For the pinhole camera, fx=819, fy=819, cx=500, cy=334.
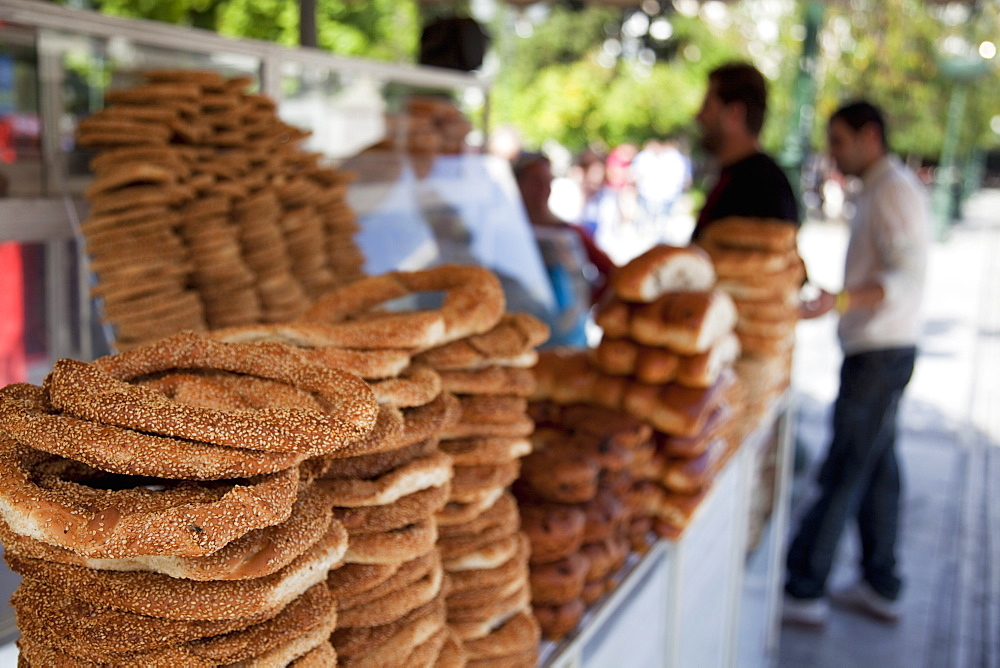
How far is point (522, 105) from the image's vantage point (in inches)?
1011

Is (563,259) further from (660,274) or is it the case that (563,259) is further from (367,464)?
(367,464)

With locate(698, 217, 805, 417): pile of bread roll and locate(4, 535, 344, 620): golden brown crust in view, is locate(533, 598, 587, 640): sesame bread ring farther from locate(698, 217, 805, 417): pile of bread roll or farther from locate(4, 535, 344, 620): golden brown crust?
locate(698, 217, 805, 417): pile of bread roll

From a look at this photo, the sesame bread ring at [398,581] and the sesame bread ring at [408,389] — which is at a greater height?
the sesame bread ring at [408,389]

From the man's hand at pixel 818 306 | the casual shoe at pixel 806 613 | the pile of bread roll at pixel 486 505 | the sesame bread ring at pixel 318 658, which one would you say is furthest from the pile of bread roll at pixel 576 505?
the casual shoe at pixel 806 613

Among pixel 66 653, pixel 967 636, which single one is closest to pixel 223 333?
pixel 66 653

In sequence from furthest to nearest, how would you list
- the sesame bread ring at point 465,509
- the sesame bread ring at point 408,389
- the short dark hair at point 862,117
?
1. the short dark hair at point 862,117
2. the sesame bread ring at point 465,509
3. the sesame bread ring at point 408,389

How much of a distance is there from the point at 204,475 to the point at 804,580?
4.52 meters

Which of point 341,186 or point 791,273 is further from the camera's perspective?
point 791,273

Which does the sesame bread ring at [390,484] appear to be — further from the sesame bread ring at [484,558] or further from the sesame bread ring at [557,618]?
the sesame bread ring at [557,618]

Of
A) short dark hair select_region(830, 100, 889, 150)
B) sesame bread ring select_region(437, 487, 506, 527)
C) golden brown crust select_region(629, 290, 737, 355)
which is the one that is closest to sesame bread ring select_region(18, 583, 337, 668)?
sesame bread ring select_region(437, 487, 506, 527)

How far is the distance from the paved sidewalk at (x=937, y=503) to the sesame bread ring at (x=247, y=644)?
397cm

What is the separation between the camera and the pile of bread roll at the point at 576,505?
1822mm

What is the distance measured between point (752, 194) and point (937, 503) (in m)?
3.88

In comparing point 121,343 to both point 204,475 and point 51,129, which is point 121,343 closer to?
point 51,129
